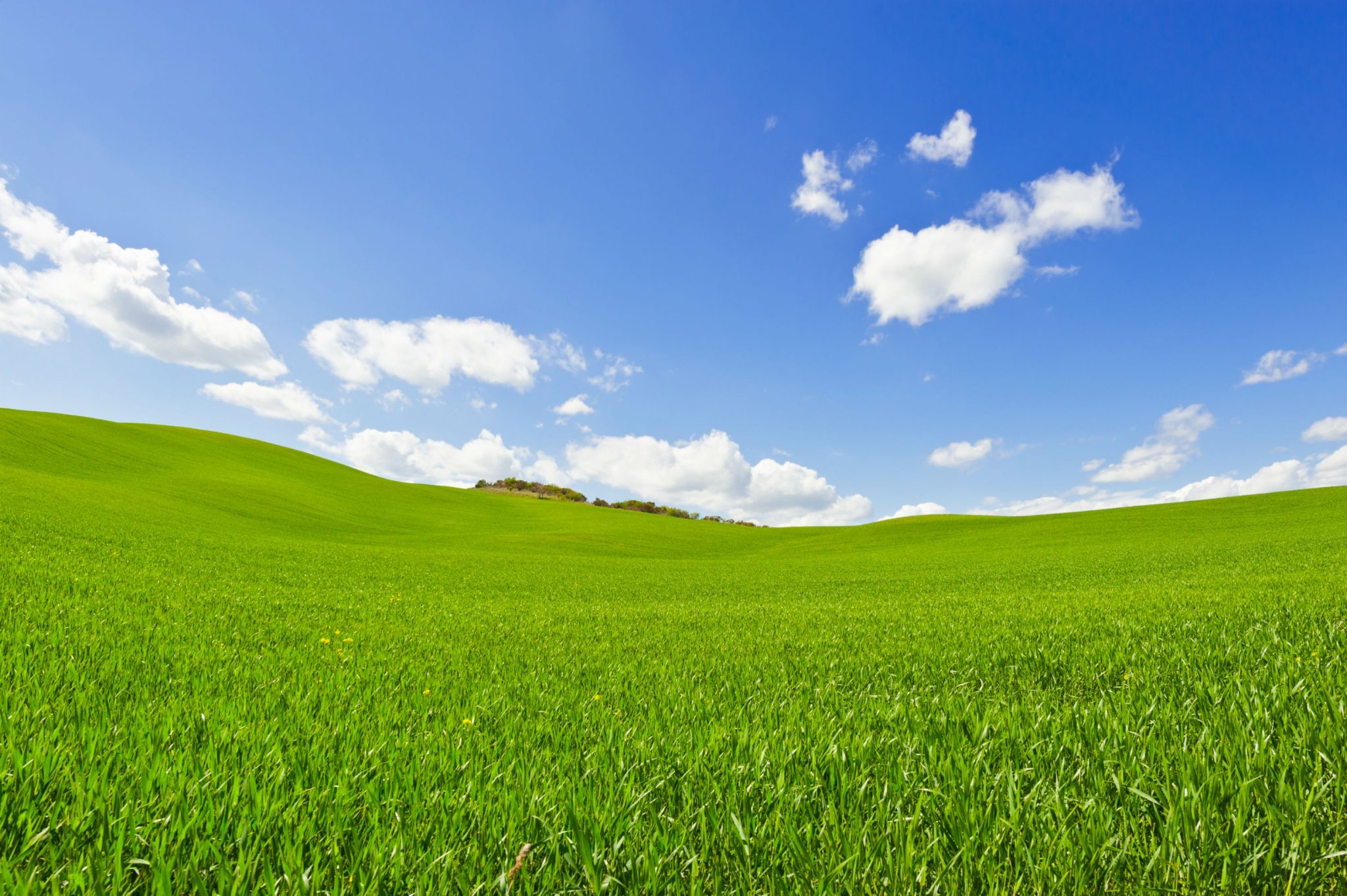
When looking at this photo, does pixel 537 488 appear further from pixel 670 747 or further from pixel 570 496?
pixel 670 747

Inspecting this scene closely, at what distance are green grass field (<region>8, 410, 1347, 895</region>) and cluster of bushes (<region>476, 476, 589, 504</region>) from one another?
319 ft

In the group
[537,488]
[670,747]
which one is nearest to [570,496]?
[537,488]

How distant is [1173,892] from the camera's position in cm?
171

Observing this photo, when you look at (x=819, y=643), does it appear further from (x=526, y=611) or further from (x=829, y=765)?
(x=526, y=611)

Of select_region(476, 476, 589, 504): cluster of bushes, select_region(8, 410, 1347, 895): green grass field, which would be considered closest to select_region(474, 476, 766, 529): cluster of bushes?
select_region(476, 476, 589, 504): cluster of bushes

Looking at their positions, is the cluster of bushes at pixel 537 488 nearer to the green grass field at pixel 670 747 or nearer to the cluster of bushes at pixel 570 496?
Result: the cluster of bushes at pixel 570 496

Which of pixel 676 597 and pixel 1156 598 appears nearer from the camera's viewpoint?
pixel 1156 598

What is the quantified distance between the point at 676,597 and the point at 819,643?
12.3 m

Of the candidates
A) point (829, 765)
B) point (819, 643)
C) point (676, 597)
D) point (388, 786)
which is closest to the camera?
point (388, 786)

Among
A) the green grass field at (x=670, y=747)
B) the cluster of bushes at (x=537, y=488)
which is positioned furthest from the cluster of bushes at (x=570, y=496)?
the green grass field at (x=670, y=747)

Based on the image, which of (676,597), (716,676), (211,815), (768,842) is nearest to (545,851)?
(768,842)

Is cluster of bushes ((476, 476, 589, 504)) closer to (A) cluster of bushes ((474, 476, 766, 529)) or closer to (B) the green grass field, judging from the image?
(A) cluster of bushes ((474, 476, 766, 529))

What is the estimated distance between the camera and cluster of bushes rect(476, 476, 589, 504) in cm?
10675

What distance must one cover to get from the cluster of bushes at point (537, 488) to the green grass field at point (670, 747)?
97169 mm
